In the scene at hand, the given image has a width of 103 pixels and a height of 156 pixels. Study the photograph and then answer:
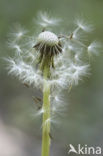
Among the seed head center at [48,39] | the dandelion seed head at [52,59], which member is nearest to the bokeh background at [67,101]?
the dandelion seed head at [52,59]

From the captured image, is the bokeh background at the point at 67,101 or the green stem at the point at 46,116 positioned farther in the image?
the bokeh background at the point at 67,101

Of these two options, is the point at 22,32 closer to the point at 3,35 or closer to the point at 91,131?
the point at 91,131

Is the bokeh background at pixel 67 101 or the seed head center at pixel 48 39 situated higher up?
the bokeh background at pixel 67 101

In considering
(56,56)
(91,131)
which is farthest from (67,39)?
(91,131)

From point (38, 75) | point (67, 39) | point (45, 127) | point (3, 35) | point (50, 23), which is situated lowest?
point (45, 127)

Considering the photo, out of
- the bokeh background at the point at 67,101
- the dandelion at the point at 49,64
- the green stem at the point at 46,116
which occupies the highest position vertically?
the bokeh background at the point at 67,101

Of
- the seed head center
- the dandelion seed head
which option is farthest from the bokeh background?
the seed head center

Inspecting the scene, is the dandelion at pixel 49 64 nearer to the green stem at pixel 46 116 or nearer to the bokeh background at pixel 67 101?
the green stem at pixel 46 116
